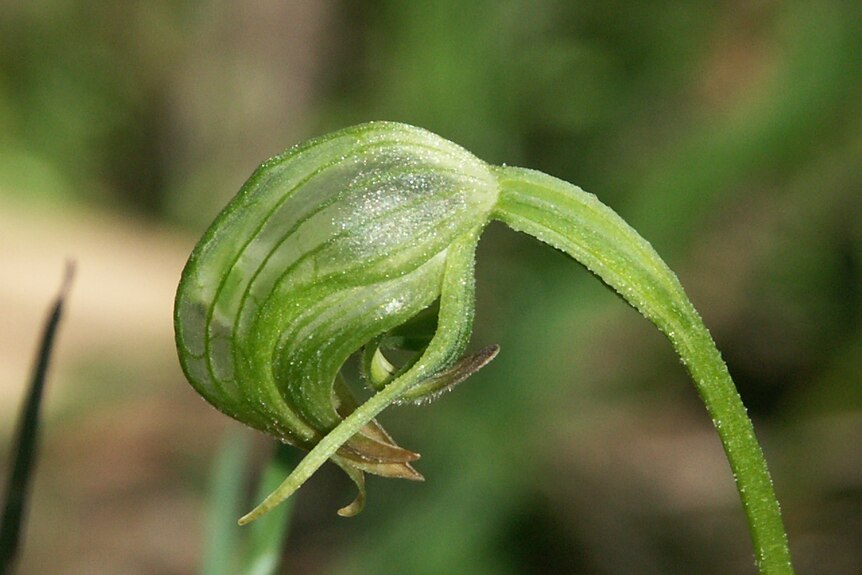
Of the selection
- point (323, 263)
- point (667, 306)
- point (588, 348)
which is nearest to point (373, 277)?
point (323, 263)

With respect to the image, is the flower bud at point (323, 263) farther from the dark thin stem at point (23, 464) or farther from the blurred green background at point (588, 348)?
the blurred green background at point (588, 348)

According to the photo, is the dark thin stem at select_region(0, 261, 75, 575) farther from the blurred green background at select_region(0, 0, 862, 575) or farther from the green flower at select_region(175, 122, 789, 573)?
the blurred green background at select_region(0, 0, 862, 575)

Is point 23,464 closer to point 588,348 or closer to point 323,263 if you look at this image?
point 323,263

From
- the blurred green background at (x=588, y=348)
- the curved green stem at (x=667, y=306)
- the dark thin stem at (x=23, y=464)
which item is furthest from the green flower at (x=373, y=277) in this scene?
the blurred green background at (x=588, y=348)

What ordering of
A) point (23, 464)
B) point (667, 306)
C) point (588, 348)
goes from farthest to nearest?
point (588, 348)
point (23, 464)
point (667, 306)

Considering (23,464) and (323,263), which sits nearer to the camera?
(323,263)

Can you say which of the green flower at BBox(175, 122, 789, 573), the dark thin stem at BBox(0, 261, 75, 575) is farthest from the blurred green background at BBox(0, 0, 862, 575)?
the green flower at BBox(175, 122, 789, 573)

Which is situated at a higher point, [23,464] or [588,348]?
[588,348]
